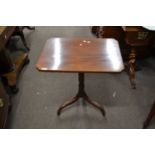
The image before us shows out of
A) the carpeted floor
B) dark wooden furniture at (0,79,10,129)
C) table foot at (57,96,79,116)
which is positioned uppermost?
dark wooden furniture at (0,79,10,129)

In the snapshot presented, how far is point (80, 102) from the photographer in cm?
185

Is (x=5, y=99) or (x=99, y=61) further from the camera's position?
(x=5, y=99)

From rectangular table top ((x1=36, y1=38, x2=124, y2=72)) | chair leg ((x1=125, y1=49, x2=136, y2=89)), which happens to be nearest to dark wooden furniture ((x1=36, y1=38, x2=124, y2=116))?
rectangular table top ((x1=36, y1=38, x2=124, y2=72))

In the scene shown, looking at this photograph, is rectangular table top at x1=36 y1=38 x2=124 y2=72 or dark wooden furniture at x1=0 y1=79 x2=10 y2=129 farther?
dark wooden furniture at x1=0 y1=79 x2=10 y2=129

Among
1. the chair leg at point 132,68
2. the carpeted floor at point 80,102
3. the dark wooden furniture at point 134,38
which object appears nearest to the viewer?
the carpeted floor at point 80,102

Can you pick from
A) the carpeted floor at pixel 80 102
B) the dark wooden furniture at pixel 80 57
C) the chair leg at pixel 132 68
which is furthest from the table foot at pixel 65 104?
the chair leg at pixel 132 68

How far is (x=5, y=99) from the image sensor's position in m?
1.60

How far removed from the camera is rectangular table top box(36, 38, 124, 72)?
125cm

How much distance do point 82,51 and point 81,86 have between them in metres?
0.39

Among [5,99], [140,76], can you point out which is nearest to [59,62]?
[5,99]

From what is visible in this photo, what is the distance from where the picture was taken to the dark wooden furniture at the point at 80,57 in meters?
1.24

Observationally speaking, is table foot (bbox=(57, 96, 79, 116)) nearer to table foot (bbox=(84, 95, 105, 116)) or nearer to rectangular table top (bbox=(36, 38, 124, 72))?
table foot (bbox=(84, 95, 105, 116))

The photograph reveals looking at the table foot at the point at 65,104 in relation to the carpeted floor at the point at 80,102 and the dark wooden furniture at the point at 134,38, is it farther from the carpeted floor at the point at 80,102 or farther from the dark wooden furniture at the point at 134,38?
the dark wooden furniture at the point at 134,38

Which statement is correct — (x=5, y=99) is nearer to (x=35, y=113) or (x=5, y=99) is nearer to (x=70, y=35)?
(x=35, y=113)
